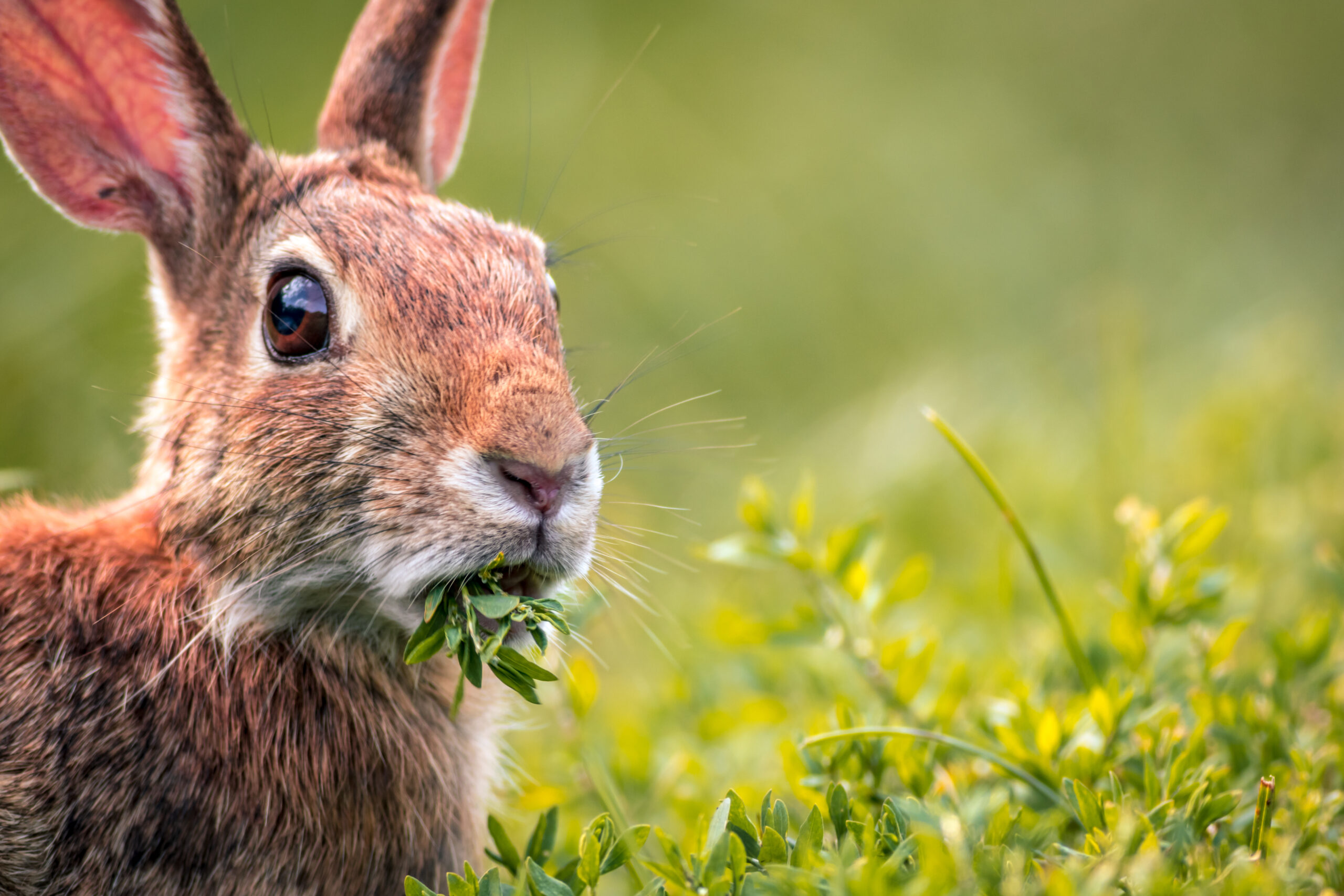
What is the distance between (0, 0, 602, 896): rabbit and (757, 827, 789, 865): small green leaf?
756 mm

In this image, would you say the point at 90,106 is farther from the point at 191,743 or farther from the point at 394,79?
the point at 191,743

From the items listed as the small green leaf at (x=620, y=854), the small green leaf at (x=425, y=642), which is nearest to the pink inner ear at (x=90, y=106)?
the small green leaf at (x=425, y=642)

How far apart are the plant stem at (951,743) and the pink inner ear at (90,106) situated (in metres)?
2.24

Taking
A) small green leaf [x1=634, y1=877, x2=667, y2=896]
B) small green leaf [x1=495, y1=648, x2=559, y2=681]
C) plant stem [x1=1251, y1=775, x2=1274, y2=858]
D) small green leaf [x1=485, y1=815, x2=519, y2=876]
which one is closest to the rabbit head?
small green leaf [x1=495, y1=648, x2=559, y2=681]

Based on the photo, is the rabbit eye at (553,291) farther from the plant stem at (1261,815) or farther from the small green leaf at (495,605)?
the plant stem at (1261,815)

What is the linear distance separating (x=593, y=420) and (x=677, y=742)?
0.95 meters

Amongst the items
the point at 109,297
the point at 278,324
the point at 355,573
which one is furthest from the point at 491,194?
the point at 355,573

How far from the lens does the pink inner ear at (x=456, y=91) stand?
3918mm

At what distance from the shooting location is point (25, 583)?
9.11 feet

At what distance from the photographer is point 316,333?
2891 millimetres

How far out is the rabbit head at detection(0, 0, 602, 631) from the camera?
254 cm

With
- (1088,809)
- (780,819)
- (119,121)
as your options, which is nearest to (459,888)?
(780,819)

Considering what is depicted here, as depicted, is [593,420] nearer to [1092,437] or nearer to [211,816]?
[211,816]

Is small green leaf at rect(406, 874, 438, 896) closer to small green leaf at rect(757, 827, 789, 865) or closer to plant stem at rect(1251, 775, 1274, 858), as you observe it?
small green leaf at rect(757, 827, 789, 865)
